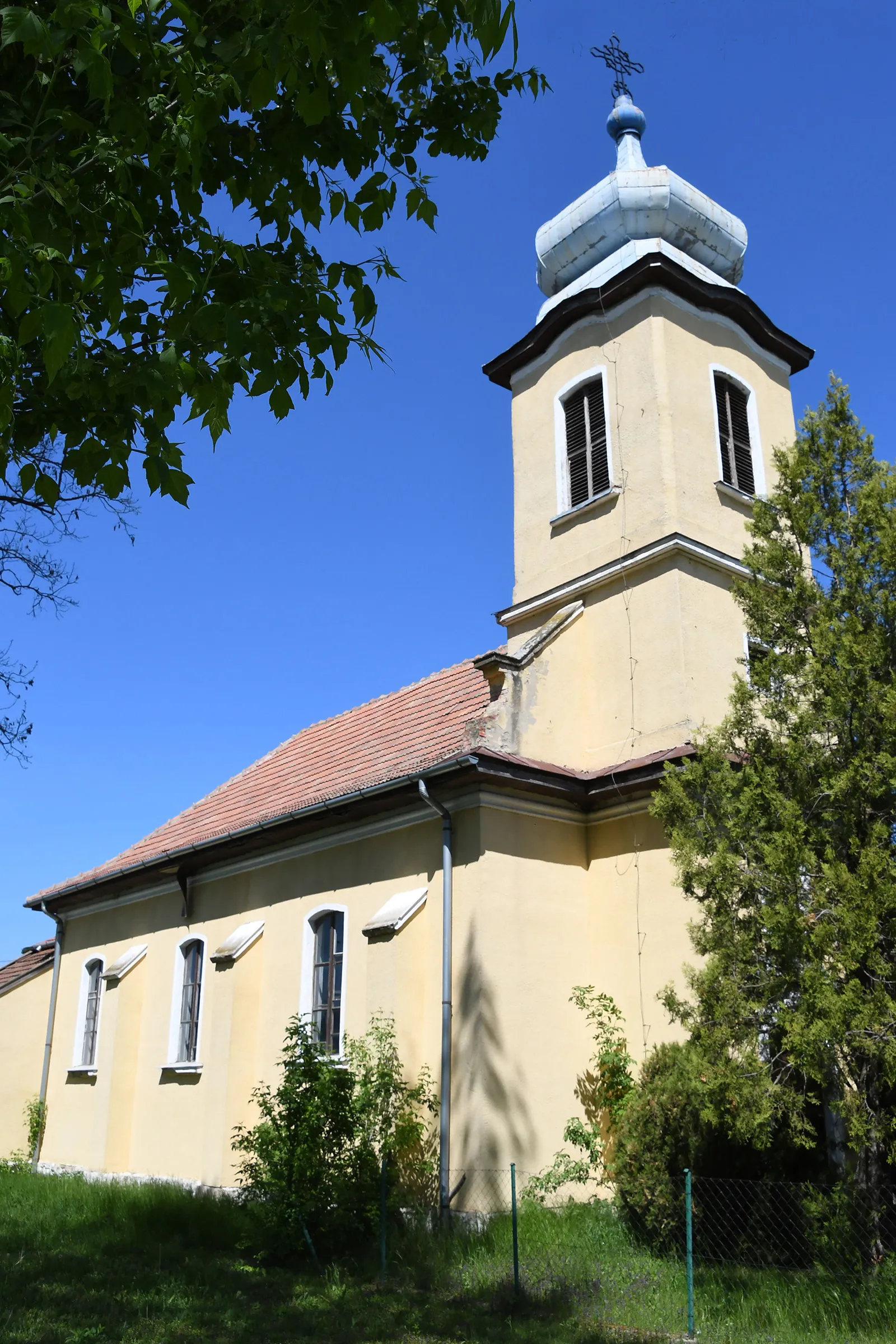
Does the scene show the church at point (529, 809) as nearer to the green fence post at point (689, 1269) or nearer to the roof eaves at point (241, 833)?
the roof eaves at point (241, 833)

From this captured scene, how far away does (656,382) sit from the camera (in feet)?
48.7

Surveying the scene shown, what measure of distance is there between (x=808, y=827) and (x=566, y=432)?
887 cm

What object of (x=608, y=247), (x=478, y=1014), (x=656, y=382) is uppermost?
(x=608, y=247)

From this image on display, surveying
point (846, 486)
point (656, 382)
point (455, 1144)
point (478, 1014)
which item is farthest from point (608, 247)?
point (455, 1144)

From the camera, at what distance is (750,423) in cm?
1602

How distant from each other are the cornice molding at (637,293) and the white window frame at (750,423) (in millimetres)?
934

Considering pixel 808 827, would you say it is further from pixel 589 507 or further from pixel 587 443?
pixel 587 443

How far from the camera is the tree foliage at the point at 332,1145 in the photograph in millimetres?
10805

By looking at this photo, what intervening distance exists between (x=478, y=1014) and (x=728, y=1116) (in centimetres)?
397

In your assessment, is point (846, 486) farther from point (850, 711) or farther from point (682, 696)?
point (682, 696)

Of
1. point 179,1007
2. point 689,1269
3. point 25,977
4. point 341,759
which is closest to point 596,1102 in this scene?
point 689,1269

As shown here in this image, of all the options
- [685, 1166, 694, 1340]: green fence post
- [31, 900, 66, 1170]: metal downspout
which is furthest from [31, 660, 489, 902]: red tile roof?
[685, 1166, 694, 1340]: green fence post

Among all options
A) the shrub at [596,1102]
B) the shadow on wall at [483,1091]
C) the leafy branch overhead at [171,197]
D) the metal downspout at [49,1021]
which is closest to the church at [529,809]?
the shadow on wall at [483,1091]

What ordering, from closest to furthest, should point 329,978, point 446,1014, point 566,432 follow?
point 446,1014, point 329,978, point 566,432
